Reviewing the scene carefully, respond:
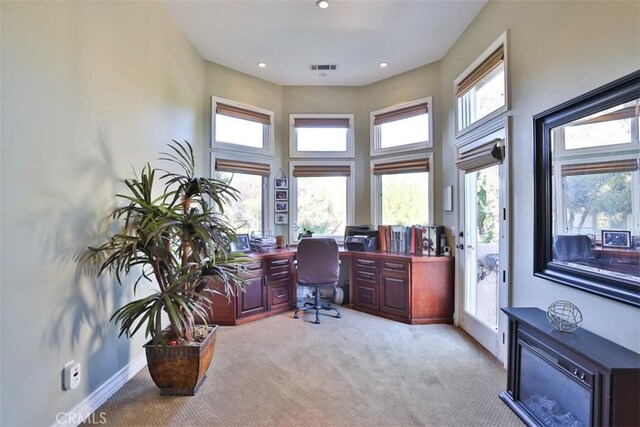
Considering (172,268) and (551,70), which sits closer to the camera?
(551,70)

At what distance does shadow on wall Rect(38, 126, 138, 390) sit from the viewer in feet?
5.81

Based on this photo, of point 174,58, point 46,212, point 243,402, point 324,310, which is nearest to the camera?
point 46,212

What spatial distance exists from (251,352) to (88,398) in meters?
1.27

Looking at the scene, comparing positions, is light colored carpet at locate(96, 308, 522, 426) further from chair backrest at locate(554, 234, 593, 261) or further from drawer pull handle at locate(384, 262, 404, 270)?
chair backrest at locate(554, 234, 593, 261)

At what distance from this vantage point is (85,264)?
78.1 inches

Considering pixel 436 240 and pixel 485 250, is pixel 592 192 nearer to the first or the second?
pixel 485 250

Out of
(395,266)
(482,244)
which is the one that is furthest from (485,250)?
(395,266)

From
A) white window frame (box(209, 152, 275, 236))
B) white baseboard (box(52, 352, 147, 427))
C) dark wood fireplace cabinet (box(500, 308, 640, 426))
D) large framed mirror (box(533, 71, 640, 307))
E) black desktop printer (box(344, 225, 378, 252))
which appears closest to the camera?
dark wood fireplace cabinet (box(500, 308, 640, 426))

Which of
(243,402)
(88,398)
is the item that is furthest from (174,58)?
(243,402)

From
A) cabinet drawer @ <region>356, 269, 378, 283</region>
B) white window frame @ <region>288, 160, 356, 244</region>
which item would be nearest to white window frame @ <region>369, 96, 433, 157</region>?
white window frame @ <region>288, 160, 356, 244</region>

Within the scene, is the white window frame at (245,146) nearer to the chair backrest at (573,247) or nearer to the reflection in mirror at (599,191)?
the reflection in mirror at (599,191)

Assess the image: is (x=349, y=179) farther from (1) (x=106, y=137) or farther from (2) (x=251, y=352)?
(1) (x=106, y=137)

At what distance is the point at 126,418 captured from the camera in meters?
1.95

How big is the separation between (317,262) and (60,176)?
2591mm
